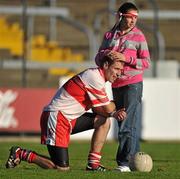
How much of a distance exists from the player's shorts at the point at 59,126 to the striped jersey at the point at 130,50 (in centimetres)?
79

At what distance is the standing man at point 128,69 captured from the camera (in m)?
10.8

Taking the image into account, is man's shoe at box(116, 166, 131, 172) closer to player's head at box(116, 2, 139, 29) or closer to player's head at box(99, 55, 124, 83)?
player's head at box(99, 55, 124, 83)

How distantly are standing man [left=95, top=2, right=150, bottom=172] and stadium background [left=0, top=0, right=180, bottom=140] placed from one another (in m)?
10.4

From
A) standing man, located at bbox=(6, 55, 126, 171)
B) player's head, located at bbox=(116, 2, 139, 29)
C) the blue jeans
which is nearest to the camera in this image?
standing man, located at bbox=(6, 55, 126, 171)

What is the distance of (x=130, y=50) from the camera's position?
10.8m

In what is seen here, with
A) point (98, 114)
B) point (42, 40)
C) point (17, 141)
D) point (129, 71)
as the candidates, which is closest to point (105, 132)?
point (98, 114)

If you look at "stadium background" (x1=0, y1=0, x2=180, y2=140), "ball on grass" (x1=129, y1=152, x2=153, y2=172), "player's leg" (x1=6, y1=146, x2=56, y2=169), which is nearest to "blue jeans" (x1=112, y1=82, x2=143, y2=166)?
"ball on grass" (x1=129, y1=152, x2=153, y2=172)

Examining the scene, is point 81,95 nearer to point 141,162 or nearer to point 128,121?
point 128,121

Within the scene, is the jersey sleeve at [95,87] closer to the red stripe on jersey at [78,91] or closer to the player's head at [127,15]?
the red stripe on jersey at [78,91]

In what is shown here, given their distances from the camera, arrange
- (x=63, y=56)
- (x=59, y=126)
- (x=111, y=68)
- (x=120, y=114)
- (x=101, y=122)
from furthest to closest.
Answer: (x=63, y=56), (x=101, y=122), (x=59, y=126), (x=111, y=68), (x=120, y=114)

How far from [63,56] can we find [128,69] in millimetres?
17085

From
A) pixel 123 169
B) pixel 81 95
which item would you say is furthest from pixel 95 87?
pixel 123 169

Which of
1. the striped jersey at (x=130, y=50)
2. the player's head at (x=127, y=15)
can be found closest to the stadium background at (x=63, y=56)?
the striped jersey at (x=130, y=50)

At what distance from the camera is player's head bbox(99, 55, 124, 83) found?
10164mm
